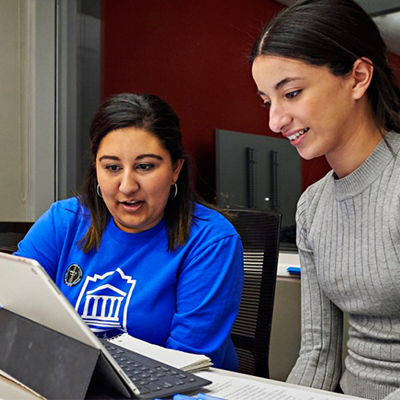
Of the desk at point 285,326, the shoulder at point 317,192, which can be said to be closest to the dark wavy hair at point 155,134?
the shoulder at point 317,192

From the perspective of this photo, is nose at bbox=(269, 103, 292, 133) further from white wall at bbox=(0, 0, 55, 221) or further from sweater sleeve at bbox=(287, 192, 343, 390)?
white wall at bbox=(0, 0, 55, 221)

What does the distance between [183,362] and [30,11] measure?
3.20 metres

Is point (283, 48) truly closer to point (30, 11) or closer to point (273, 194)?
point (273, 194)

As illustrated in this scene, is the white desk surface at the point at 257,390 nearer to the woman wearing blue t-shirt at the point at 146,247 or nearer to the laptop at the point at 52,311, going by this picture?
the laptop at the point at 52,311

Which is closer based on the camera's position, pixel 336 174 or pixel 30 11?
pixel 336 174

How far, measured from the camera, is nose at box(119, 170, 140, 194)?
132 cm

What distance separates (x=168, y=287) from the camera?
1312 millimetres

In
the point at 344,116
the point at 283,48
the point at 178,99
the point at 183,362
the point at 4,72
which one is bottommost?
the point at 183,362

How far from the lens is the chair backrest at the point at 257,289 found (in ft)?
4.85

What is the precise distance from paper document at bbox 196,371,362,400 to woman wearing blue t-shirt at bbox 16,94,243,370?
317 millimetres

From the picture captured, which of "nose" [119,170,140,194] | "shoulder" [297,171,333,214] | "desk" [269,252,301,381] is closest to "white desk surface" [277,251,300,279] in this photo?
"desk" [269,252,301,381]

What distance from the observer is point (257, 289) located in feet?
4.98

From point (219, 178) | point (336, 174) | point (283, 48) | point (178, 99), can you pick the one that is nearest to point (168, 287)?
point (336, 174)

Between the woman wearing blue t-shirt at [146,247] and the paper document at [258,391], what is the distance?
317 millimetres
